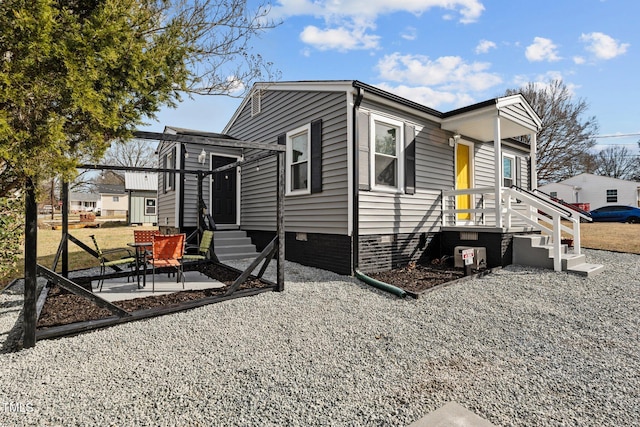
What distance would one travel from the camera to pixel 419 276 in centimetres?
588

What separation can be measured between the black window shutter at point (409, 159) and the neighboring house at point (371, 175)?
2cm

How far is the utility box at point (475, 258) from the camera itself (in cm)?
630

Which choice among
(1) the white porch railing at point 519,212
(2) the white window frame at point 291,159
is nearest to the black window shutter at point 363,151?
(2) the white window frame at point 291,159

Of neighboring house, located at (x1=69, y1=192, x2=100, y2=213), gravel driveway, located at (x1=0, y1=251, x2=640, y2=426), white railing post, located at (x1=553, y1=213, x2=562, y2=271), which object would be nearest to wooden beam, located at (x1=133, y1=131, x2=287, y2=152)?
gravel driveway, located at (x1=0, y1=251, x2=640, y2=426)

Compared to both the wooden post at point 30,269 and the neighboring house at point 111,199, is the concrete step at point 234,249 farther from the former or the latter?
the neighboring house at point 111,199

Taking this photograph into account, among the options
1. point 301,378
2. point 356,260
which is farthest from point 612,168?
point 301,378

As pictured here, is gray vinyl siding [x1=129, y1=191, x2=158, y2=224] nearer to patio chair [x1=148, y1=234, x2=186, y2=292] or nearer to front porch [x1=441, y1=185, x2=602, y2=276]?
patio chair [x1=148, y1=234, x2=186, y2=292]

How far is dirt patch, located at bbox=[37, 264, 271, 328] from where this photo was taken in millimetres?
3674

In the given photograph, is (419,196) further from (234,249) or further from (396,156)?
(234,249)

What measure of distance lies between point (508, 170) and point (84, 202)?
62.2m

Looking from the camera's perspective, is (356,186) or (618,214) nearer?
(356,186)

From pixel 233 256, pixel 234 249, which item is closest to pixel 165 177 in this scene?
pixel 234 249

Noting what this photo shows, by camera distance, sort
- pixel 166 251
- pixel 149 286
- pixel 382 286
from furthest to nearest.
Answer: pixel 149 286 → pixel 166 251 → pixel 382 286

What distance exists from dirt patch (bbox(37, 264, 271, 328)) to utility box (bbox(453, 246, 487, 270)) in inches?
159
